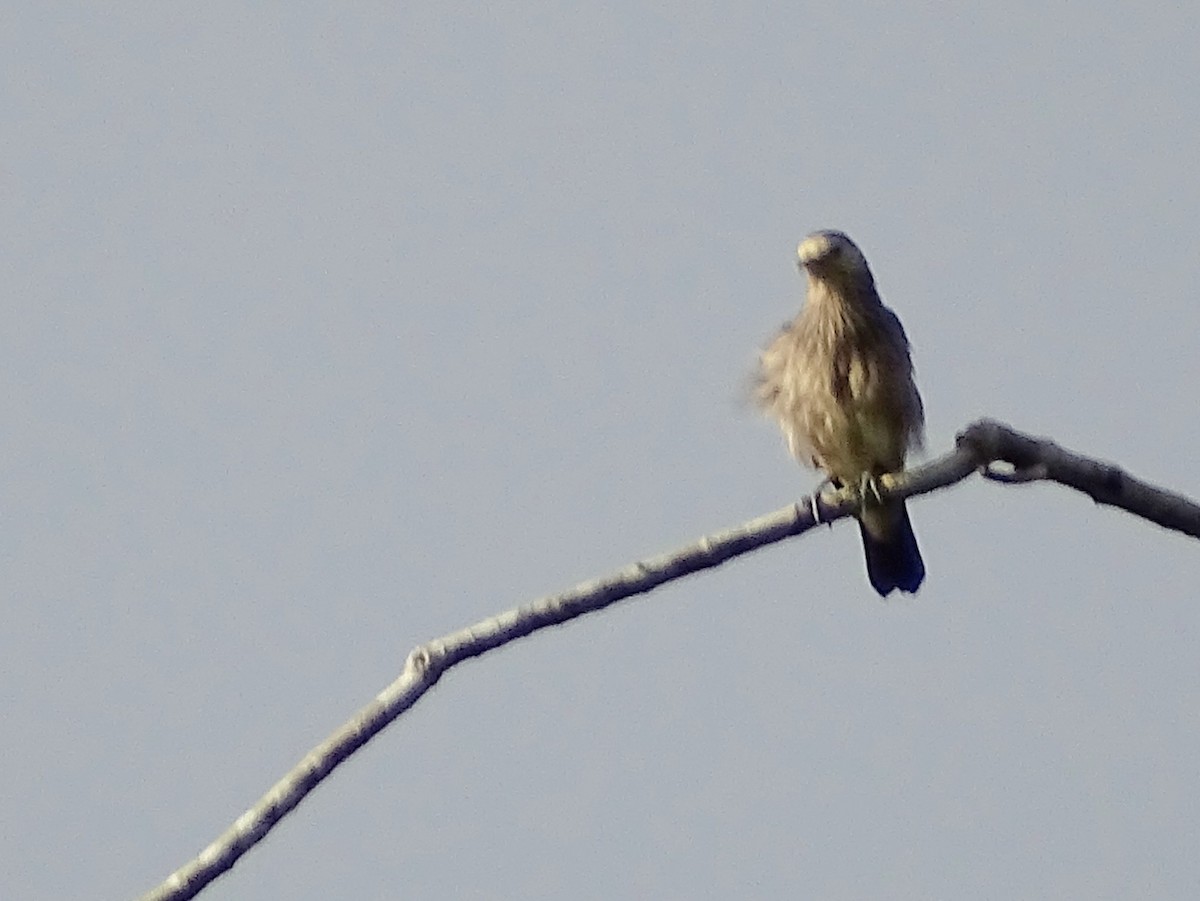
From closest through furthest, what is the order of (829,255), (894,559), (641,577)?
(641,577) → (829,255) → (894,559)

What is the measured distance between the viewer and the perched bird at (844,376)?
5.94 metres

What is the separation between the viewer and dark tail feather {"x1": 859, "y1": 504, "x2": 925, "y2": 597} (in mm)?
6645

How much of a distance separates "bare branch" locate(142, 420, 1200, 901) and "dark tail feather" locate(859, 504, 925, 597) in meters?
2.24

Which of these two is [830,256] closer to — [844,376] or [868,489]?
[844,376]

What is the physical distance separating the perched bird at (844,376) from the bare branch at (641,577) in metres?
1.59

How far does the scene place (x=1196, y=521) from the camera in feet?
12.6

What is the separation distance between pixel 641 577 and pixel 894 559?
293 cm

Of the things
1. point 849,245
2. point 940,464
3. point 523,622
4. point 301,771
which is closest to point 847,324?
point 849,245

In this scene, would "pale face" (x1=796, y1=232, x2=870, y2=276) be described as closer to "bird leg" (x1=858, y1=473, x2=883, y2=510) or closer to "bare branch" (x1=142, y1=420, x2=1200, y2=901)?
"bird leg" (x1=858, y1=473, x2=883, y2=510)

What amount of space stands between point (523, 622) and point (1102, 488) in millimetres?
1149

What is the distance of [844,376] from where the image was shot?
6023 millimetres

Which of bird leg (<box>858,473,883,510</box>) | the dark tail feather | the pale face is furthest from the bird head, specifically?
the dark tail feather

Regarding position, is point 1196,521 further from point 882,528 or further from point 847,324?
point 882,528

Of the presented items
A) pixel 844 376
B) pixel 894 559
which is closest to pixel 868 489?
pixel 844 376
